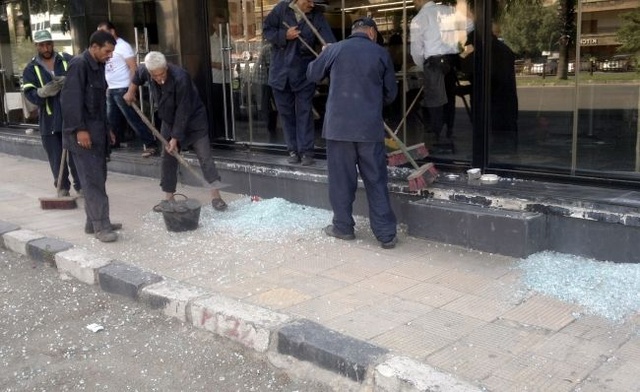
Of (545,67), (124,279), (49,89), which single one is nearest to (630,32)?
(545,67)

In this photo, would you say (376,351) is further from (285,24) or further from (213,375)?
(285,24)

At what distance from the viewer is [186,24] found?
8.73 meters

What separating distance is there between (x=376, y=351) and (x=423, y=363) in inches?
10.8

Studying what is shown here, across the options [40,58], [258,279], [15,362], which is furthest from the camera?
[40,58]

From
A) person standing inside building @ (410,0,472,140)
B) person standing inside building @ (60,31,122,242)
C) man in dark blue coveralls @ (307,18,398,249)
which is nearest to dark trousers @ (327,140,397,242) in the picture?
man in dark blue coveralls @ (307,18,398,249)

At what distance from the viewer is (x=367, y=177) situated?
217 inches

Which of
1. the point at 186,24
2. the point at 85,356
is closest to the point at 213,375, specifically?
the point at 85,356

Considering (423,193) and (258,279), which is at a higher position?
(423,193)

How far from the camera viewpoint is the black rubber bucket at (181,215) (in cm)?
618

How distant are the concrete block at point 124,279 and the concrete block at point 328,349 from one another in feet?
4.87

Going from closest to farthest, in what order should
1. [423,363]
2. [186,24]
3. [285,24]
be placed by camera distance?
[423,363] → [285,24] → [186,24]

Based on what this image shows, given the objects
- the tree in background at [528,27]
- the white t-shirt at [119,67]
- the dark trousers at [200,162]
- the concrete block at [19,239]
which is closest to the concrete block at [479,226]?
the tree in background at [528,27]

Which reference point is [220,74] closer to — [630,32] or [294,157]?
[294,157]

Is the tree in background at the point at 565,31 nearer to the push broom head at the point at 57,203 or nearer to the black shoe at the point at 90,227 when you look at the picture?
the black shoe at the point at 90,227
